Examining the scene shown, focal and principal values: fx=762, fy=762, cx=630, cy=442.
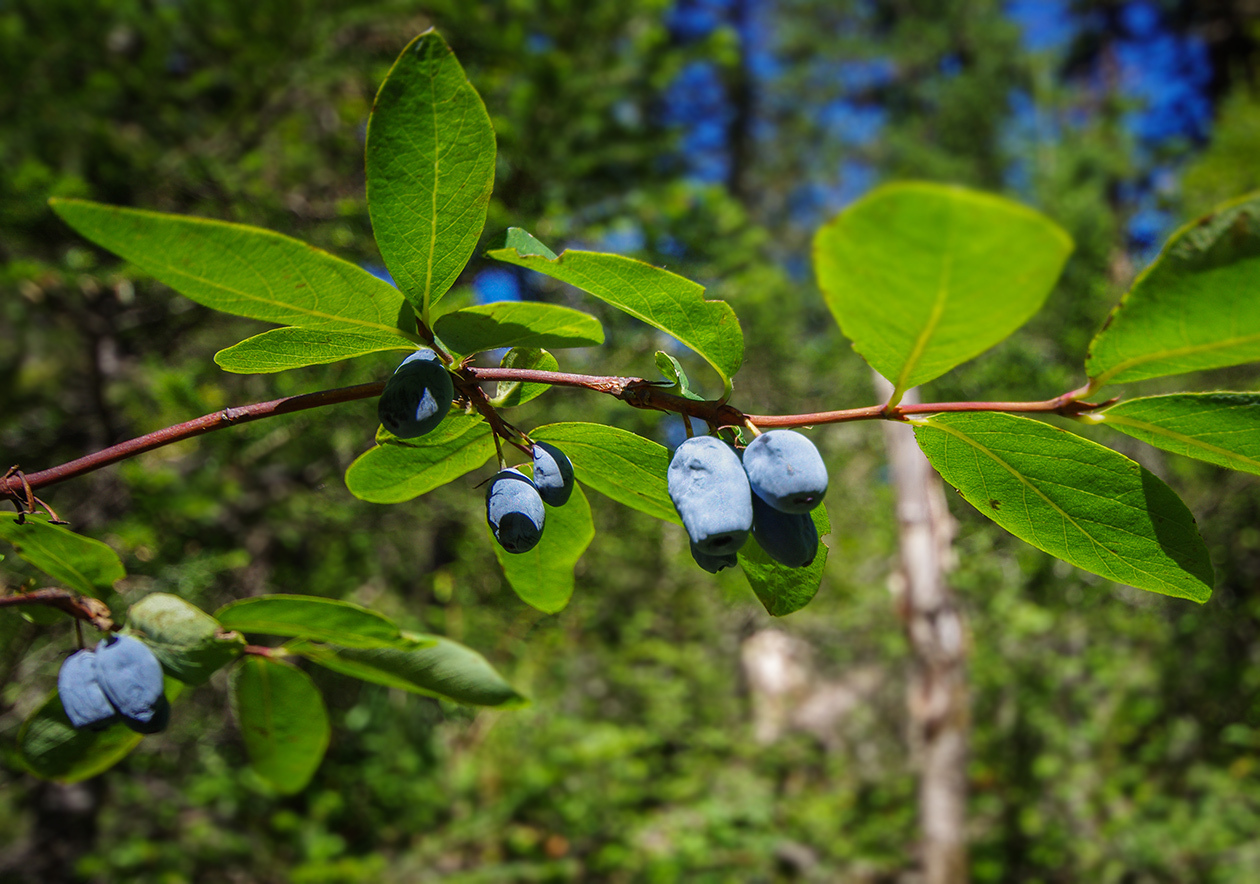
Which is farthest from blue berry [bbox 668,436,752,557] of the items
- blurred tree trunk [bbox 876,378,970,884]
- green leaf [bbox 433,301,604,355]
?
blurred tree trunk [bbox 876,378,970,884]

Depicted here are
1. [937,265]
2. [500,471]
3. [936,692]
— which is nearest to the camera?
[937,265]

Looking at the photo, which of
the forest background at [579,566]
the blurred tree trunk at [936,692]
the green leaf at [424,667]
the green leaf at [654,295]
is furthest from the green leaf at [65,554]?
the blurred tree trunk at [936,692]

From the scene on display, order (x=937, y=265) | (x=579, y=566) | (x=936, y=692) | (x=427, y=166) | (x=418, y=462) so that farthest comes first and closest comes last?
(x=936, y=692), (x=579, y=566), (x=418, y=462), (x=427, y=166), (x=937, y=265)

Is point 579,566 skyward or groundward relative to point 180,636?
skyward

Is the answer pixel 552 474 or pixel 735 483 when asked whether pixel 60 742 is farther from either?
pixel 735 483

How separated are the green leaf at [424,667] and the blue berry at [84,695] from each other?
148mm

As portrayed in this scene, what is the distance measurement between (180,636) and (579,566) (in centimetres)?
306

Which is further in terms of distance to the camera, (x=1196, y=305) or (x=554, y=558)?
(x=554, y=558)

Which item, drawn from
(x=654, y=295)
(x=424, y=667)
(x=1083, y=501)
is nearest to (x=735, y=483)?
(x=654, y=295)

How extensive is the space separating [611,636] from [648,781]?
3.54 feet

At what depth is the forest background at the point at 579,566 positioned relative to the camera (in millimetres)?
2436

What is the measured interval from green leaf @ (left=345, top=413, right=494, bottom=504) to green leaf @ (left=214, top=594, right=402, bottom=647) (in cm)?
10

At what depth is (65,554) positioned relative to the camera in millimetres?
639

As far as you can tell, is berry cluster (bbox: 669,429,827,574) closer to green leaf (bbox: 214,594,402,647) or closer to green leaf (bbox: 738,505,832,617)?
green leaf (bbox: 738,505,832,617)
